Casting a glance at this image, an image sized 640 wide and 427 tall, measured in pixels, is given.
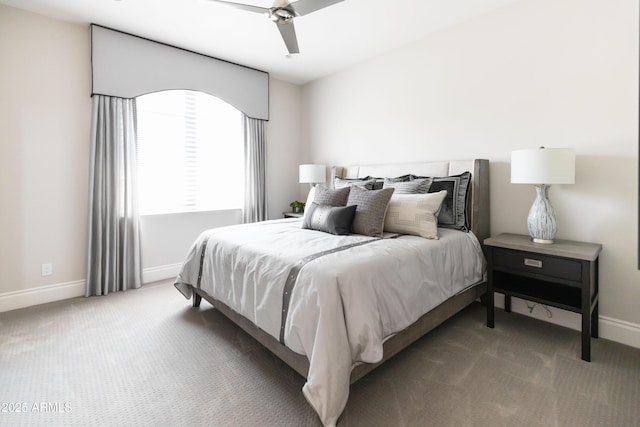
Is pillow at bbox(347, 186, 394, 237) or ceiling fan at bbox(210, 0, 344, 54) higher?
ceiling fan at bbox(210, 0, 344, 54)

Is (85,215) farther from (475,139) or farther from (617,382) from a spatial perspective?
(617,382)

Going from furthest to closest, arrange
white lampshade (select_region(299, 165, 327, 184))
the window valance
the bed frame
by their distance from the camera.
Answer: white lampshade (select_region(299, 165, 327, 184)) → the window valance → the bed frame

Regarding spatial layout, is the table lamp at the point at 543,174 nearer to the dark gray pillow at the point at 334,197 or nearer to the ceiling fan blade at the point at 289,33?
the dark gray pillow at the point at 334,197

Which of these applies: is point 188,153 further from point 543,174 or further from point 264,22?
point 543,174

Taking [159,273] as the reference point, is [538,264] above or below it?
above

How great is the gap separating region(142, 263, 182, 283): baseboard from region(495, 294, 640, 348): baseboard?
366 centimetres

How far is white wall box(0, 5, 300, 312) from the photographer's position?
2807 mm

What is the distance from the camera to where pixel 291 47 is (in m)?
2.39

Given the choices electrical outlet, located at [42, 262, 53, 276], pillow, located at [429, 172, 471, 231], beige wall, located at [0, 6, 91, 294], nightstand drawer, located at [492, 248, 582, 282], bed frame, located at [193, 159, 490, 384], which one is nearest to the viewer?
bed frame, located at [193, 159, 490, 384]

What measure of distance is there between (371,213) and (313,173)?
1902 millimetres

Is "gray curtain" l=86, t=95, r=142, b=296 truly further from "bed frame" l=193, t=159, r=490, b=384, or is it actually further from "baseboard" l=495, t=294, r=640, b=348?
"baseboard" l=495, t=294, r=640, b=348

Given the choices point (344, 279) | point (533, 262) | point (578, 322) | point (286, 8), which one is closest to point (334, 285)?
point (344, 279)

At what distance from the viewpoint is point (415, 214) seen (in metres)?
2.50

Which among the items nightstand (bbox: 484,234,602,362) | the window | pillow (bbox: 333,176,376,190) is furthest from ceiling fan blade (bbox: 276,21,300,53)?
nightstand (bbox: 484,234,602,362)
